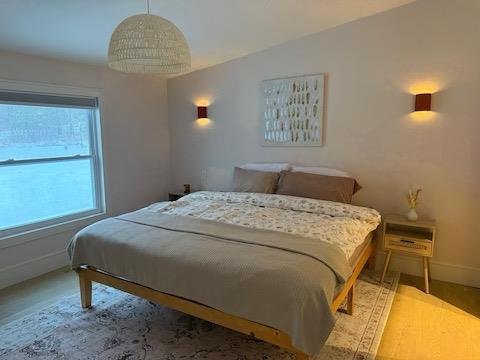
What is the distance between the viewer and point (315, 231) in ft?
7.71

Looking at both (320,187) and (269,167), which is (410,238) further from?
(269,167)

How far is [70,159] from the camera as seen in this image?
139 inches

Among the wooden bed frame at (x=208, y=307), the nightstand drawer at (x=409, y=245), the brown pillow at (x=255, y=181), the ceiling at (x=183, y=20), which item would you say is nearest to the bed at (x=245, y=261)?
the wooden bed frame at (x=208, y=307)

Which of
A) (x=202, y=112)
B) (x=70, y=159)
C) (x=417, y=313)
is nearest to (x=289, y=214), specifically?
(x=417, y=313)

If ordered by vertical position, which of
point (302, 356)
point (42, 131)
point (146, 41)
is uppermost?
point (146, 41)

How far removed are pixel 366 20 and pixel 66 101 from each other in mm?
3062

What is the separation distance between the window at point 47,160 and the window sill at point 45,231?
1.8 inches

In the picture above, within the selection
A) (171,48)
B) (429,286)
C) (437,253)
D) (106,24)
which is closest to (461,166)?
(437,253)

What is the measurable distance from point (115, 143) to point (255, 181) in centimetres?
173

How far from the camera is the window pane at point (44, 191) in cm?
306

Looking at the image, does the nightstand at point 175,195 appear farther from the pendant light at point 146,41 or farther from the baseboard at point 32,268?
the pendant light at point 146,41

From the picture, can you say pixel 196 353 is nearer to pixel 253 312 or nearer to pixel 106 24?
pixel 253 312

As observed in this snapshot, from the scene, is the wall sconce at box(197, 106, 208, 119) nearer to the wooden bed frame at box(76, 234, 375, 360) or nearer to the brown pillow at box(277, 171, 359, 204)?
the brown pillow at box(277, 171, 359, 204)

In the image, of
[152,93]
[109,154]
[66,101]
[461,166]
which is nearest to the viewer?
[461,166]
